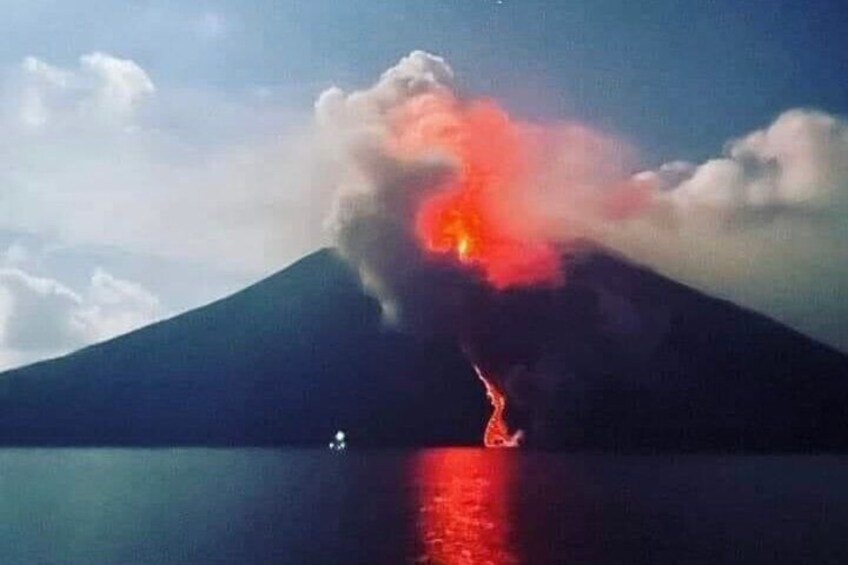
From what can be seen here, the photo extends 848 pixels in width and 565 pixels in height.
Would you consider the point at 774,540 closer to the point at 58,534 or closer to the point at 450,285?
the point at 450,285

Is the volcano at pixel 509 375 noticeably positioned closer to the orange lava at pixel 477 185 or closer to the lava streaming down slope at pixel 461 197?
the lava streaming down slope at pixel 461 197

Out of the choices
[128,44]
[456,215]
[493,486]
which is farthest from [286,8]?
[493,486]

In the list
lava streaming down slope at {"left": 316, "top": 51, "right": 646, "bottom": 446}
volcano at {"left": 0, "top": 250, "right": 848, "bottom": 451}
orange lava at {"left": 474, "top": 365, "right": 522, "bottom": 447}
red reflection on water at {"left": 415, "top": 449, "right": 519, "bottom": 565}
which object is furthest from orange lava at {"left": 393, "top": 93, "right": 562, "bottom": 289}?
red reflection on water at {"left": 415, "top": 449, "right": 519, "bottom": 565}

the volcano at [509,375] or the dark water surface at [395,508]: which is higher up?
the volcano at [509,375]

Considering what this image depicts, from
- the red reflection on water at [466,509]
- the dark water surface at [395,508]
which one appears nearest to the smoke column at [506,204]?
the red reflection on water at [466,509]

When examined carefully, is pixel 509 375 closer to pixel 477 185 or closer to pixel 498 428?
pixel 498 428

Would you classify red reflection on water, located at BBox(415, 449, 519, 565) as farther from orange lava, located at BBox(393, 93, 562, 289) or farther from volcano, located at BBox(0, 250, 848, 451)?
orange lava, located at BBox(393, 93, 562, 289)
